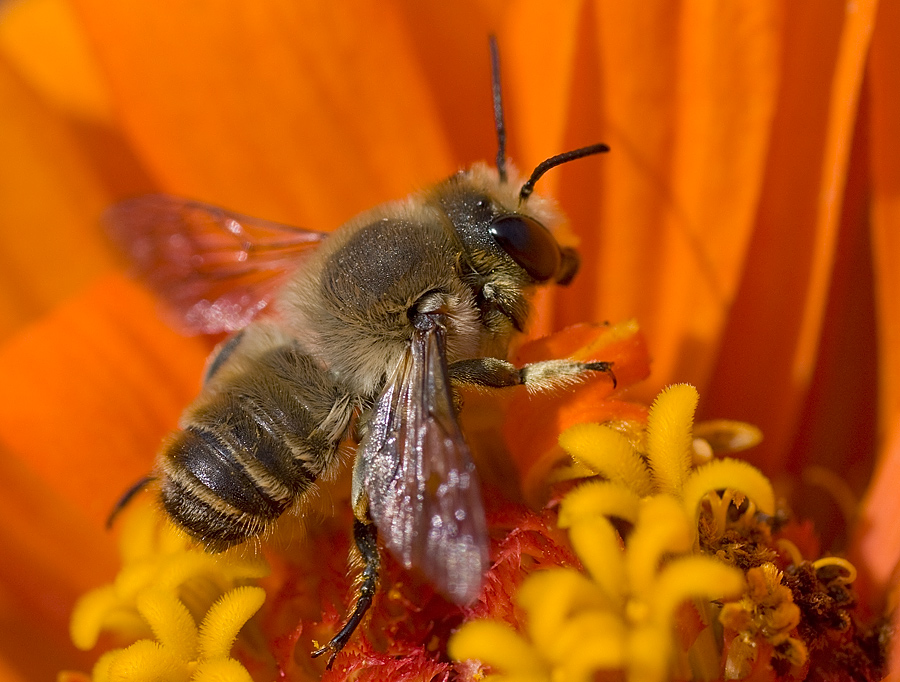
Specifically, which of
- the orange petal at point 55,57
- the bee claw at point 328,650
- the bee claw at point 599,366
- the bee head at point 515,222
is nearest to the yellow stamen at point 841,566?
the bee claw at point 599,366

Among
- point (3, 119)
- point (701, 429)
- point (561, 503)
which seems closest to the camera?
point (561, 503)

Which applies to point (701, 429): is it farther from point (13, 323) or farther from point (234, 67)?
point (13, 323)

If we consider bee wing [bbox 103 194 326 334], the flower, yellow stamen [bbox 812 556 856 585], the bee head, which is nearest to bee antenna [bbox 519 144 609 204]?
the bee head

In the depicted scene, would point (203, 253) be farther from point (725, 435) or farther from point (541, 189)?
point (725, 435)

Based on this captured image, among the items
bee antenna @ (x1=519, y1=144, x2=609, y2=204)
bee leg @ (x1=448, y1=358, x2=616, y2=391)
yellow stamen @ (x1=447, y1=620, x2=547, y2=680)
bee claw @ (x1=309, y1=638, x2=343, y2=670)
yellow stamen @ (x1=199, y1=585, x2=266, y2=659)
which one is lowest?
bee claw @ (x1=309, y1=638, x2=343, y2=670)

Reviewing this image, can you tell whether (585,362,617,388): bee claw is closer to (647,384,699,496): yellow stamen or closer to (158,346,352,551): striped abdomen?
(647,384,699,496): yellow stamen

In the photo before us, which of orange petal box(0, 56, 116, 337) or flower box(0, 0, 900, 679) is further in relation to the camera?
orange petal box(0, 56, 116, 337)

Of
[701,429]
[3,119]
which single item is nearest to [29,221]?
[3,119]
